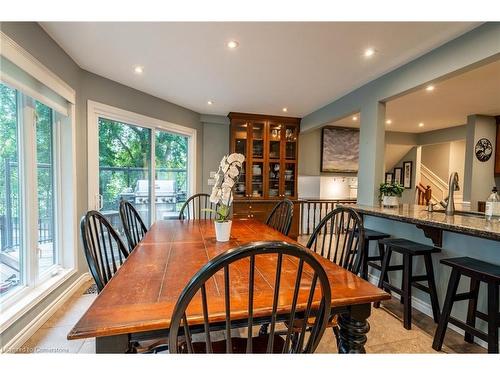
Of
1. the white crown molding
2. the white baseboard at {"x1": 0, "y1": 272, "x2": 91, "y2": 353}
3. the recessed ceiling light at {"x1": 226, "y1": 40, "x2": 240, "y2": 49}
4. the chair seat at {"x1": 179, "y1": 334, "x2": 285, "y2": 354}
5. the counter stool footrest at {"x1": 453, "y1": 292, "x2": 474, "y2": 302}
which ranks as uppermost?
the recessed ceiling light at {"x1": 226, "y1": 40, "x2": 240, "y2": 49}

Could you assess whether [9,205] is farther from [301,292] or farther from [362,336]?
[362,336]

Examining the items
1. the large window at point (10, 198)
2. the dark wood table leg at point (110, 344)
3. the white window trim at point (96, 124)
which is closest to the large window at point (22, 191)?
the large window at point (10, 198)

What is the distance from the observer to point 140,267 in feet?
4.34

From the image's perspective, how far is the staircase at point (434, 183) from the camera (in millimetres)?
7363

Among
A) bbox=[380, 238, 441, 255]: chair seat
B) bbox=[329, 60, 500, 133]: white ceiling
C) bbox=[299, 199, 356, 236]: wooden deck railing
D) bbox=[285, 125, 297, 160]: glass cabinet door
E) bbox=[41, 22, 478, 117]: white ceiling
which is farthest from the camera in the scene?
bbox=[299, 199, 356, 236]: wooden deck railing

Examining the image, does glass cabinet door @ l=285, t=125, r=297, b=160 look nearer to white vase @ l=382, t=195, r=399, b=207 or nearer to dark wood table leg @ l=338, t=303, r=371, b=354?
white vase @ l=382, t=195, r=399, b=207

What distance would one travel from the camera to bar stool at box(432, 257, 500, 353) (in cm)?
159

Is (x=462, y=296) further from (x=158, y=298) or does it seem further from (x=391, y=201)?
(x=158, y=298)

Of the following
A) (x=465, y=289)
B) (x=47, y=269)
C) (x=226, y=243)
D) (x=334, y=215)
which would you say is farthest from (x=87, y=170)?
(x=465, y=289)

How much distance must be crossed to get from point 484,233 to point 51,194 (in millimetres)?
3600

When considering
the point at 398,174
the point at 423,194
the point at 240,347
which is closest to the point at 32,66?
the point at 240,347

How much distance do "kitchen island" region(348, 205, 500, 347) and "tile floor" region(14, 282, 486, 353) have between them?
18 centimetres

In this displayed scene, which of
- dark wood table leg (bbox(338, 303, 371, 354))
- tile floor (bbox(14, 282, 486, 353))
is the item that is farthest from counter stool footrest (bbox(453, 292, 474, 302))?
dark wood table leg (bbox(338, 303, 371, 354))
